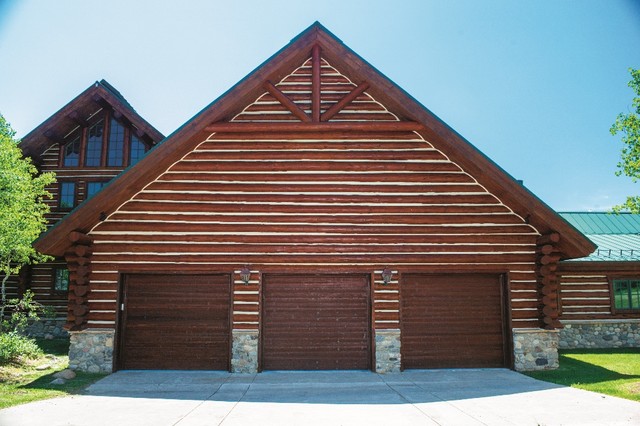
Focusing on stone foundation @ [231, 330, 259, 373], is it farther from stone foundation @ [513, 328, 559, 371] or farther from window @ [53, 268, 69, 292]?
window @ [53, 268, 69, 292]

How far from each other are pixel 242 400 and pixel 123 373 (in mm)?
4111

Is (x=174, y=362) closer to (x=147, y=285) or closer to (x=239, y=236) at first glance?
(x=147, y=285)

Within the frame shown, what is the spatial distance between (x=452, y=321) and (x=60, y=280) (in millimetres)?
15549

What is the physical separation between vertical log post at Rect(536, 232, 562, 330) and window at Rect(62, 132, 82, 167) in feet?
58.3

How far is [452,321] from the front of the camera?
1156 centimetres

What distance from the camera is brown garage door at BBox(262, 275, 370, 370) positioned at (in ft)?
36.9

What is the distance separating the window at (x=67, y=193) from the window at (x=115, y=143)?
1.87m

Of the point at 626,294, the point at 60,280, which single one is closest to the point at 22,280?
the point at 60,280

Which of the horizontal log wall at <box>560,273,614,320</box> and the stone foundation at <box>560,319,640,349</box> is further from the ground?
the horizontal log wall at <box>560,273,614,320</box>

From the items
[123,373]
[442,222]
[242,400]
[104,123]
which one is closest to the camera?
[242,400]

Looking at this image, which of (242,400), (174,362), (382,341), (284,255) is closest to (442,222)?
→ (382,341)

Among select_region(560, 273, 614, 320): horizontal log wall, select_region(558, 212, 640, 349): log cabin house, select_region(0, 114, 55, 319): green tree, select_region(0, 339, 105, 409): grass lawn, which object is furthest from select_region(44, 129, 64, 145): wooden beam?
select_region(560, 273, 614, 320): horizontal log wall

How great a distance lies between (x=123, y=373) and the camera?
425 inches

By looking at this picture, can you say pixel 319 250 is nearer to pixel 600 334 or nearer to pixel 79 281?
pixel 79 281
